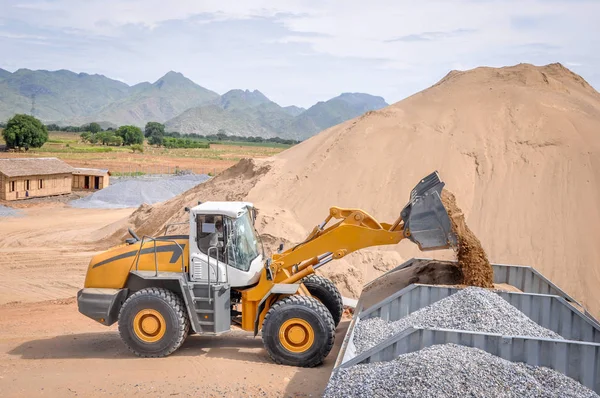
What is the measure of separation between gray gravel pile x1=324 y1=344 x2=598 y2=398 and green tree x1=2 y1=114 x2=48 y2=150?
6240cm

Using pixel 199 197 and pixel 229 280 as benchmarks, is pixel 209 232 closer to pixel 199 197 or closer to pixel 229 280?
pixel 229 280

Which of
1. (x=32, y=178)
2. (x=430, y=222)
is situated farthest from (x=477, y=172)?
(x=32, y=178)

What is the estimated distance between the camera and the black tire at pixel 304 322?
859 centimetres

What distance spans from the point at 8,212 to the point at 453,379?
2666cm

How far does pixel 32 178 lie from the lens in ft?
106

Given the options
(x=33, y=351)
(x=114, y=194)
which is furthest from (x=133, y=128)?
(x=33, y=351)

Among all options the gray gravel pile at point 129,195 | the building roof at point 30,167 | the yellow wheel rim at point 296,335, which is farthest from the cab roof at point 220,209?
the building roof at point 30,167

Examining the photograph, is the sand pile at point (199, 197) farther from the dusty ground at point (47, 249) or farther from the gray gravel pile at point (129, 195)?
the gray gravel pile at point (129, 195)

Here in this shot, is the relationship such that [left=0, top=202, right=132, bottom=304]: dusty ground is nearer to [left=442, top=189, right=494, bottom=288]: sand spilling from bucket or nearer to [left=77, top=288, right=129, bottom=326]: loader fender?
[left=77, top=288, right=129, bottom=326]: loader fender

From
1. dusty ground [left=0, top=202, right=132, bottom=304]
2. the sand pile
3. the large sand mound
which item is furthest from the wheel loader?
the sand pile

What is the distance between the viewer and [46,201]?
105 feet

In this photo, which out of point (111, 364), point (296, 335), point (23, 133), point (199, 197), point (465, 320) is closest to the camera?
point (465, 320)

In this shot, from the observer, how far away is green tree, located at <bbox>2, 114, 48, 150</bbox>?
2418 inches

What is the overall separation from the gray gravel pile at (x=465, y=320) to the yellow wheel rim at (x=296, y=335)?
69 cm
